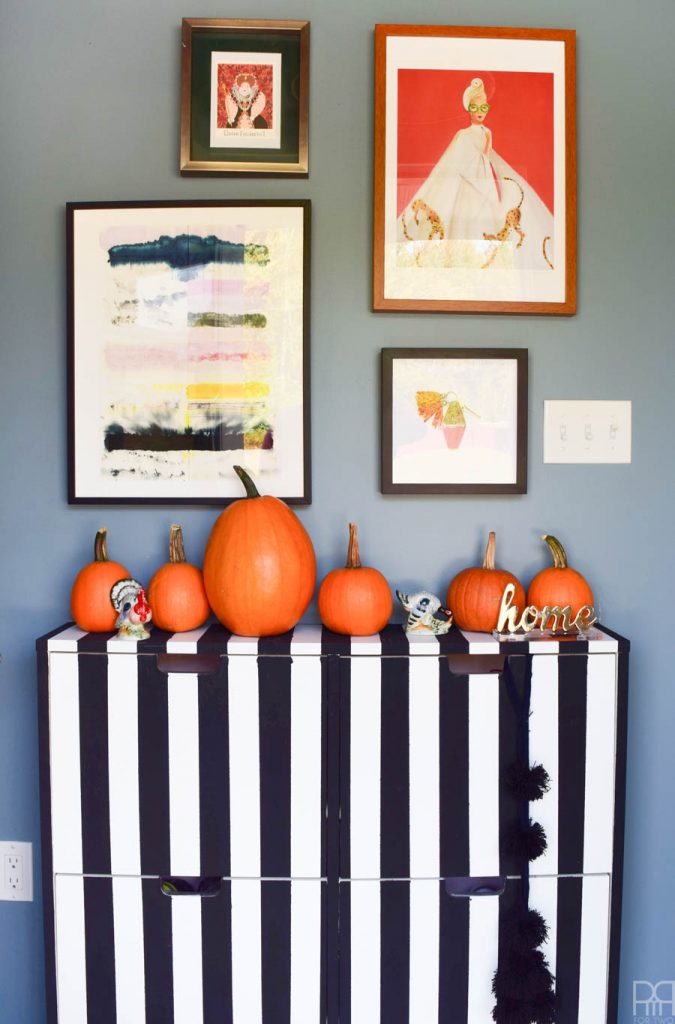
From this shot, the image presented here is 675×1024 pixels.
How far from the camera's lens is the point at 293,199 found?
4.41 ft

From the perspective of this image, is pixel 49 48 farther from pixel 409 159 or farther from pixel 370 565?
pixel 370 565

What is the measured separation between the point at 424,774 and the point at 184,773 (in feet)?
1.49

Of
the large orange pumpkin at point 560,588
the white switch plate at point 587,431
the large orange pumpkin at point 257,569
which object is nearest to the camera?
the large orange pumpkin at point 257,569

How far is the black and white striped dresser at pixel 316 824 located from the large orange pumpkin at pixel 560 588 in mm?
102

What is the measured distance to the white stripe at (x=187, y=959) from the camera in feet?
3.89

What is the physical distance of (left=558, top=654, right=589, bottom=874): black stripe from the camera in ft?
3.85

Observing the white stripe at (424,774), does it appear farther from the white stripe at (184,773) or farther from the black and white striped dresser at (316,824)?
the white stripe at (184,773)

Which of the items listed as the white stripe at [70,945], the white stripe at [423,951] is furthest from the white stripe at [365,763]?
the white stripe at [70,945]

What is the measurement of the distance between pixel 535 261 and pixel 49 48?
115 centimetres

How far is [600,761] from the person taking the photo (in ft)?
3.89

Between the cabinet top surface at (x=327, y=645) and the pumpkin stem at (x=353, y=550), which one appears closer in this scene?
Result: the cabinet top surface at (x=327, y=645)

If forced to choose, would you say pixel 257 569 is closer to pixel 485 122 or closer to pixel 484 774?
pixel 484 774

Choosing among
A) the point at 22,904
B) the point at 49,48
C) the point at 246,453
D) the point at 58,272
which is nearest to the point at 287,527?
the point at 246,453

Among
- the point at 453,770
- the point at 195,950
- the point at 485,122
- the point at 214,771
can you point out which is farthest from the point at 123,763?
the point at 485,122
